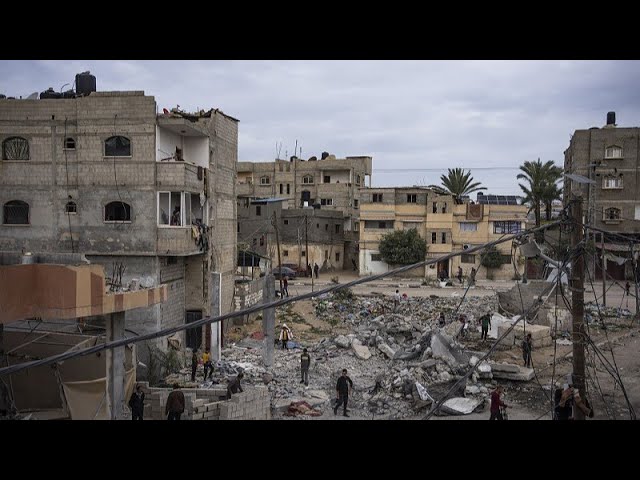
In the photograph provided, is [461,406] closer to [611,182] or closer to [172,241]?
[172,241]

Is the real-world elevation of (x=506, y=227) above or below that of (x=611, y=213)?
below

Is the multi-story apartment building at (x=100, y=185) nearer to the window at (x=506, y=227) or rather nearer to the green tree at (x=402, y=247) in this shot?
the green tree at (x=402, y=247)

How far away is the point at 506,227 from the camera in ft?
131

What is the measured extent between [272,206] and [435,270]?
467 inches

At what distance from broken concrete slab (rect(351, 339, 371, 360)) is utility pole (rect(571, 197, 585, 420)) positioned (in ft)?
39.0

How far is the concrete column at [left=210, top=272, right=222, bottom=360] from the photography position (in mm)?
19000

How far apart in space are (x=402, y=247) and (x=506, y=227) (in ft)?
23.2

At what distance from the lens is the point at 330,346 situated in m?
20.1

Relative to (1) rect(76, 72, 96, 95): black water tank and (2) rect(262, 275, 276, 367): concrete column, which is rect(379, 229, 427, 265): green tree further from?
(1) rect(76, 72, 96, 95): black water tank

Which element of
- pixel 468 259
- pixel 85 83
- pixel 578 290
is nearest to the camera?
pixel 578 290

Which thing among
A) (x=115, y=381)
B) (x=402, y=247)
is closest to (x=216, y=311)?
(x=115, y=381)

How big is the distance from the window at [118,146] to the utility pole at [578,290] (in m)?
14.9

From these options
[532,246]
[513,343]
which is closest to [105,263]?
[513,343]
